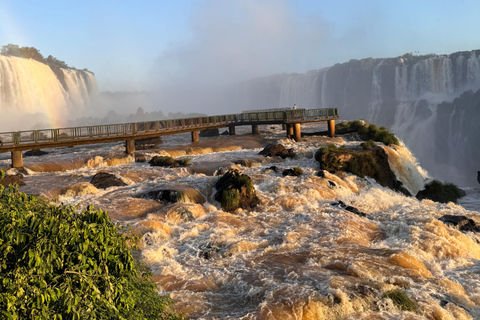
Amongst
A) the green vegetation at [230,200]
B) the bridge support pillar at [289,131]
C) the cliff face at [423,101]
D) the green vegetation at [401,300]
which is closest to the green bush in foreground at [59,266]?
the green vegetation at [401,300]

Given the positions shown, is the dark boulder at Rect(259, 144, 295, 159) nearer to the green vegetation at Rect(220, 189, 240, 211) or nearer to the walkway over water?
the walkway over water

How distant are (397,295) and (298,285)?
2.69 m

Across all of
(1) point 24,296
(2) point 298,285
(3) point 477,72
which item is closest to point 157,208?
(2) point 298,285

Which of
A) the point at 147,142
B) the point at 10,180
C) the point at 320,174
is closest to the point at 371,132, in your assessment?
the point at 320,174

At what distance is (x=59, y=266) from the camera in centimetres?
524

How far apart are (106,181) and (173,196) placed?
5296 millimetres

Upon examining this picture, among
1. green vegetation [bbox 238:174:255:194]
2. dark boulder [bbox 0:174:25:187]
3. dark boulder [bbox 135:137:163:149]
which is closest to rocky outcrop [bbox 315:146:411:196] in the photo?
green vegetation [bbox 238:174:255:194]

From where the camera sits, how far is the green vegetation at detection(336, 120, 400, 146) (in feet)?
115

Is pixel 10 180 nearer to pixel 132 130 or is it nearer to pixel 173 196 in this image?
pixel 173 196

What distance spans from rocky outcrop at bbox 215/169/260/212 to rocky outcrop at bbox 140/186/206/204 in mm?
1195

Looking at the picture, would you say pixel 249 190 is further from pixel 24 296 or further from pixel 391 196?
pixel 24 296

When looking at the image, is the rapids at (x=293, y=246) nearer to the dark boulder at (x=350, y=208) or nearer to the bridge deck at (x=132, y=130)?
the dark boulder at (x=350, y=208)

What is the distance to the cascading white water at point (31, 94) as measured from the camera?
67.4 m

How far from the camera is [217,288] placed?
37.8 feet
